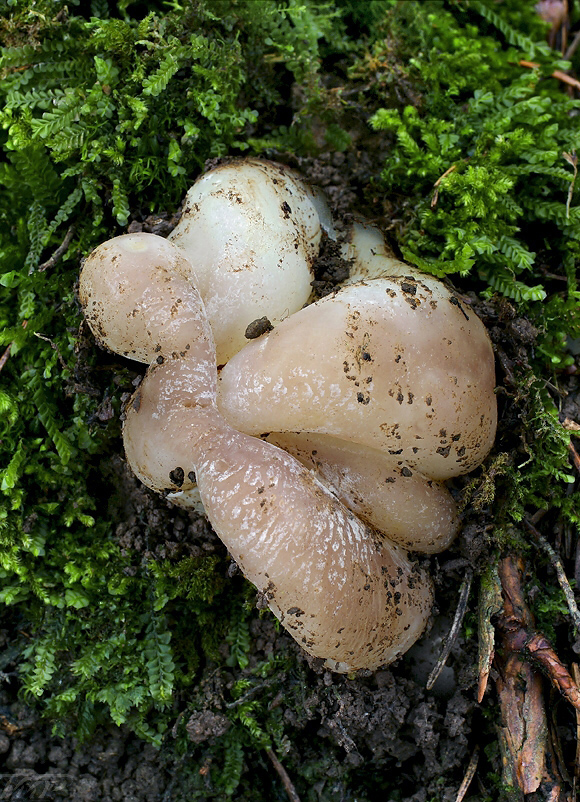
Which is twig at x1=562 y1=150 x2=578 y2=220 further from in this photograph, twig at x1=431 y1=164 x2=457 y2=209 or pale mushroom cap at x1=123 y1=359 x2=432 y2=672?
pale mushroom cap at x1=123 y1=359 x2=432 y2=672

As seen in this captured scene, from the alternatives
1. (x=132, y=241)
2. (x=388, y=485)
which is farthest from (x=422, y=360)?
(x=132, y=241)

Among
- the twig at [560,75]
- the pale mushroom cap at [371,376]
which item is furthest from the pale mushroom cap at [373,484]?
the twig at [560,75]

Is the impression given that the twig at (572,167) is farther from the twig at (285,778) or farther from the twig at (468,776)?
the twig at (285,778)

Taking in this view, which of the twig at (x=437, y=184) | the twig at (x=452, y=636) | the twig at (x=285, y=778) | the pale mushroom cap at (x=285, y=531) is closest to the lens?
the pale mushroom cap at (x=285, y=531)

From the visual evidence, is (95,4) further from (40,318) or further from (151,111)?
(40,318)

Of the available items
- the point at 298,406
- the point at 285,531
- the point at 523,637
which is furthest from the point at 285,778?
the point at 298,406

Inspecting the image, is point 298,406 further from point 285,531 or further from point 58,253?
point 58,253
